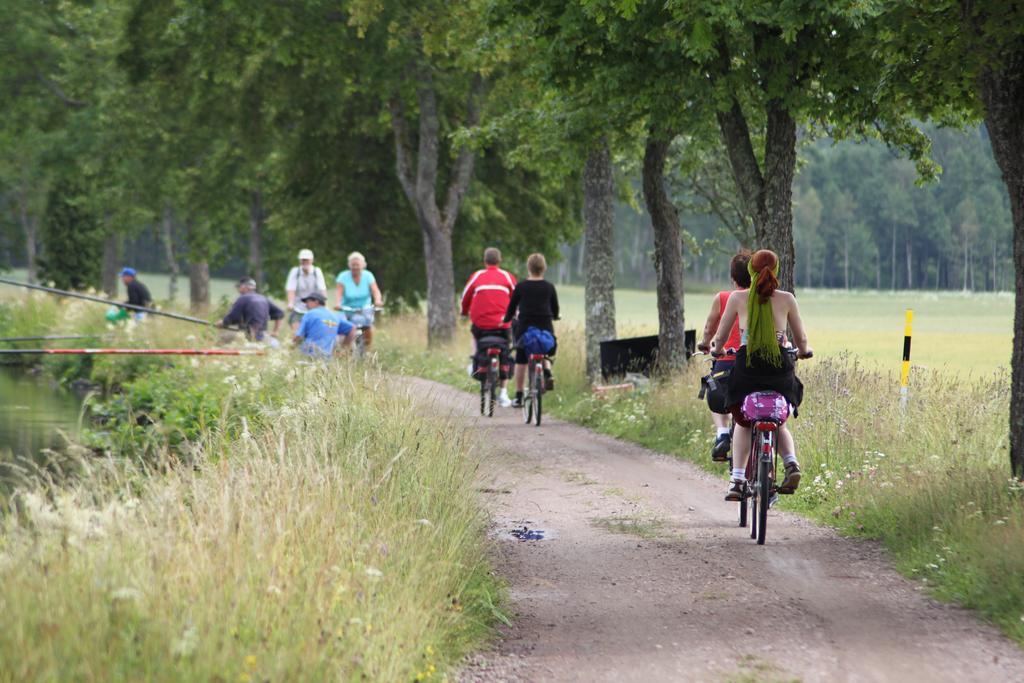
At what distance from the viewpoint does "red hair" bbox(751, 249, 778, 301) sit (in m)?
9.22

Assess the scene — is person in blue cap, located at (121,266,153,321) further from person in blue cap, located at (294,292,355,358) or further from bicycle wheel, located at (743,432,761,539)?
bicycle wheel, located at (743,432,761,539)

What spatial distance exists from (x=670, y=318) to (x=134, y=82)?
14.9m

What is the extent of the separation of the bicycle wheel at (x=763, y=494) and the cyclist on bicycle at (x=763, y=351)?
0.22 m

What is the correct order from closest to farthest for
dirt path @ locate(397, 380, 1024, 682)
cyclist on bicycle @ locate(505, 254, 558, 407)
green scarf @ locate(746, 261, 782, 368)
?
dirt path @ locate(397, 380, 1024, 682), green scarf @ locate(746, 261, 782, 368), cyclist on bicycle @ locate(505, 254, 558, 407)

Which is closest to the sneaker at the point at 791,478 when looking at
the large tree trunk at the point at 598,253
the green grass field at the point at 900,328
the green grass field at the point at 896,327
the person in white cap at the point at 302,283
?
the green grass field at the point at 896,327

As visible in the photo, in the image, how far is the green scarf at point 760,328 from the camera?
9.22 m

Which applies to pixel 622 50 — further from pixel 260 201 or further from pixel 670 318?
pixel 260 201

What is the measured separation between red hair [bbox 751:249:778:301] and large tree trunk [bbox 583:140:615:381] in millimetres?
11124

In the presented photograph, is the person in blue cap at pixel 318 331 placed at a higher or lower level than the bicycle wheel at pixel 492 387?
higher

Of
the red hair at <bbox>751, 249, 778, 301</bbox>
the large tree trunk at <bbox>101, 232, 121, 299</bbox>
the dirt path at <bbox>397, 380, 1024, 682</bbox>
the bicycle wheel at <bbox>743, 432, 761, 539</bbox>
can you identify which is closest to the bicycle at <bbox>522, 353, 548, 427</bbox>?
the dirt path at <bbox>397, 380, 1024, 682</bbox>

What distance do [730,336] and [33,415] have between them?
1461cm

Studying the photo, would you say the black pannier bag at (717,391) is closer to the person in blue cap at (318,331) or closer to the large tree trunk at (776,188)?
the large tree trunk at (776,188)

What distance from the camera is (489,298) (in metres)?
18.2

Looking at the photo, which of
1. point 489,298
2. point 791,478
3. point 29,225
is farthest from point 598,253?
point 29,225
